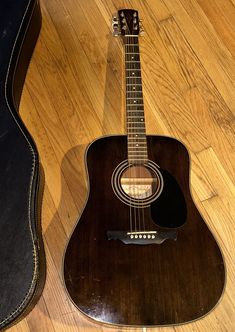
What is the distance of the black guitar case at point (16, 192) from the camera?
40.8 inches

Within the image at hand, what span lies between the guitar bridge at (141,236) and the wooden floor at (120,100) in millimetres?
288

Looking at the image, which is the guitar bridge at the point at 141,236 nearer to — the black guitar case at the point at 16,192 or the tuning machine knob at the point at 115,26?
the black guitar case at the point at 16,192

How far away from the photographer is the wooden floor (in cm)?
139

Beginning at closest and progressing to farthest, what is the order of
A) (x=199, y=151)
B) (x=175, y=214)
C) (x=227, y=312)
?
(x=175, y=214), (x=227, y=312), (x=199, y=151)

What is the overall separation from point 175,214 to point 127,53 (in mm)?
607

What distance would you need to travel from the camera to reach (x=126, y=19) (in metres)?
1.45

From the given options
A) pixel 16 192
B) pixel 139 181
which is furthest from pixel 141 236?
pixel 16 192

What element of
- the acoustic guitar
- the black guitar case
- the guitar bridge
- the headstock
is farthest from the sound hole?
the headstock

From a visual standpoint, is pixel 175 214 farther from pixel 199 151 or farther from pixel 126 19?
pixel 126 19

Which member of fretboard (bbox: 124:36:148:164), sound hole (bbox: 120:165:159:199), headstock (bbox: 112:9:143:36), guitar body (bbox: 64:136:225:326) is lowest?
guitar body (bbox: 64:136:225:326)

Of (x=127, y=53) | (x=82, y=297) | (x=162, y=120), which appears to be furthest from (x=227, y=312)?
(x=127, y=53)

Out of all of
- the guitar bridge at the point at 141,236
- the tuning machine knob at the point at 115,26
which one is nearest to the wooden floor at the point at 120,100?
the tuning machine knob at the point at 115,26

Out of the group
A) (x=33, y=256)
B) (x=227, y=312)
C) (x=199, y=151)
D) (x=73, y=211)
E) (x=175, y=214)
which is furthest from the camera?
(x=199, y=151)

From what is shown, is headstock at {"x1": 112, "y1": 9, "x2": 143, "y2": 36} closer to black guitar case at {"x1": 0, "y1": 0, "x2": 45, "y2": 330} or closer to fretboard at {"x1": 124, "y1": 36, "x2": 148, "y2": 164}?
fretboard at {"x1": 124, "y1": 36, "x2": 148, "y2": 164}
